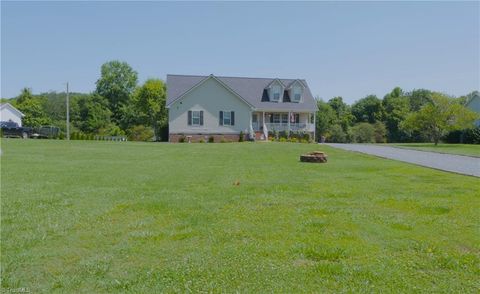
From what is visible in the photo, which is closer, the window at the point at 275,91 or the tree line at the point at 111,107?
the window at the point at 275,91

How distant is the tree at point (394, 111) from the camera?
61.1 meters

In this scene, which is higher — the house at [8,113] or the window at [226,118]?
the house at [8,113]

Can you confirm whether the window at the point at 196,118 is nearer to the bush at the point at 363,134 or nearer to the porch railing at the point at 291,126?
the porch railing at the point at 291,126

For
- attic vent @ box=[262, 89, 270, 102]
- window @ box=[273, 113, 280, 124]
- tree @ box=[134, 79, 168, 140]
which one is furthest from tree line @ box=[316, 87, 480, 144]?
tree @ box=[134, 79, 168, 140]

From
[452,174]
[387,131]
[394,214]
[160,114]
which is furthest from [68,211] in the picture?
[387,131]

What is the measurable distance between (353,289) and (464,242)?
2.36 meters

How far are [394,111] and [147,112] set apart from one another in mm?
39165

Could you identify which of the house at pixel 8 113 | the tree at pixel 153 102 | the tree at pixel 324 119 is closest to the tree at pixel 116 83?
the tree at pixel 153 102

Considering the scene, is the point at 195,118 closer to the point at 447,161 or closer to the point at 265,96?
the point at 265,96

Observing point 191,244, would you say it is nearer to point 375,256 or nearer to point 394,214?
point 375,256

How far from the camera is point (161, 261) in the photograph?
4.55 m

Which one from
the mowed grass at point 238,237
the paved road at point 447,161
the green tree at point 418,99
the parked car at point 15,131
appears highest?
the green tree at point 418,99

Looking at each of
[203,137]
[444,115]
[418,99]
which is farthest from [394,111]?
[203,137]

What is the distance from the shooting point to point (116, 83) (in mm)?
72000
